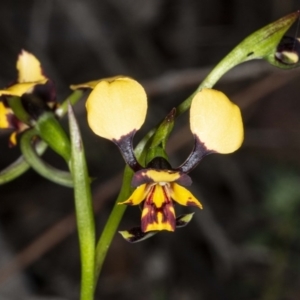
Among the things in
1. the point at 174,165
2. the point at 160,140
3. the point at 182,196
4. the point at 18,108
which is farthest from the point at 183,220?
the point at 174,165

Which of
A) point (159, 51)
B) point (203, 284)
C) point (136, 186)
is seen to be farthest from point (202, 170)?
point (136, 186)

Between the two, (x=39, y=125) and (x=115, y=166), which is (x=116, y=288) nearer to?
(x=115, y=166)

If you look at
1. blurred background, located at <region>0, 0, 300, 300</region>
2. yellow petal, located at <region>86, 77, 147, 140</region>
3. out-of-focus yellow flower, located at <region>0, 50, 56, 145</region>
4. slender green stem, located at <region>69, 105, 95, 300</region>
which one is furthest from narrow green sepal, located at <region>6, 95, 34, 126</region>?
blurred background, located at <region>0, 0, 300, 300</region>

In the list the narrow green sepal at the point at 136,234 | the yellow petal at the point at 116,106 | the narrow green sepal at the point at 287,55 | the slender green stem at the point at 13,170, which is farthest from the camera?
the slender green stem at the point at 13,170

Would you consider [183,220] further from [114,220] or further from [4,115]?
[4,115]

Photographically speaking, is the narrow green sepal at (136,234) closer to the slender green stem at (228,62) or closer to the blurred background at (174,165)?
the slender green stem at (228,62)

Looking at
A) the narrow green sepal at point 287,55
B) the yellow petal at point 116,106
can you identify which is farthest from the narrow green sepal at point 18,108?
the narrow green sepal at point 287,55

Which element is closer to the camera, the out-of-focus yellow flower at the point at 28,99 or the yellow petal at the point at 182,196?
the yellow petal at the point at 182,196
